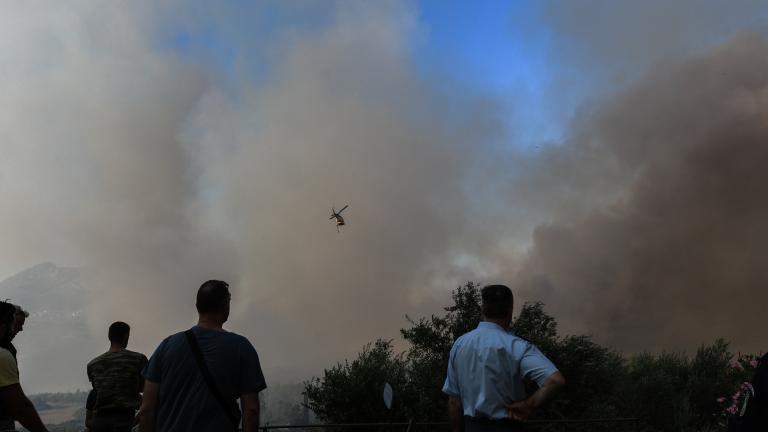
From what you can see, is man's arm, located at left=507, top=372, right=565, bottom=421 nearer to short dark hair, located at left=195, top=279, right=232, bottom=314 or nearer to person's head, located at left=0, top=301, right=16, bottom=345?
short dark hair, located at left=195, top=279, right=232, bottom=314

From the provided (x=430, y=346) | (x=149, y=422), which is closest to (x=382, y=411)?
(x=430, y=346)

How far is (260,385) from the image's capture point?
3994 millimetres

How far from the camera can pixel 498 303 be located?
4270 millimetres

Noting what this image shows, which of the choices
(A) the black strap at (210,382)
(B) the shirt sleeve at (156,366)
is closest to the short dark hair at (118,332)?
(B) the shirt sleeve at (156,366)

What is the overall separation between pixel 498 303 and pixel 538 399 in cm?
69

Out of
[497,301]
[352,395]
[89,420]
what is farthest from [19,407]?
[352,395]

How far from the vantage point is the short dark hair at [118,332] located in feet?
20.2

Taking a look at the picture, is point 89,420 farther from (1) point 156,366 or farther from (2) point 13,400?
(1) point 156,366

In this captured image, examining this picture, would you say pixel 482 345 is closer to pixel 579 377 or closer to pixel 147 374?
pixel 147 374

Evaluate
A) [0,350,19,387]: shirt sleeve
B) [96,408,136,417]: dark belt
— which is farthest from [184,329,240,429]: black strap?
[96,408,136,417]: dark belt

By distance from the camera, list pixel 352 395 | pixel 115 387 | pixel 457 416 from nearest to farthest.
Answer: pixel 457 416 < pixel 115 387 < pixel 352 395

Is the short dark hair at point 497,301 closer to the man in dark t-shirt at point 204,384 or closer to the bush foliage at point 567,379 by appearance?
the man in dark t-shirt at point 204,384

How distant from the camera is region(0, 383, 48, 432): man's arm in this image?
157 inches

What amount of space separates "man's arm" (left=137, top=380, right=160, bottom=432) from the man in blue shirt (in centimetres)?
199
